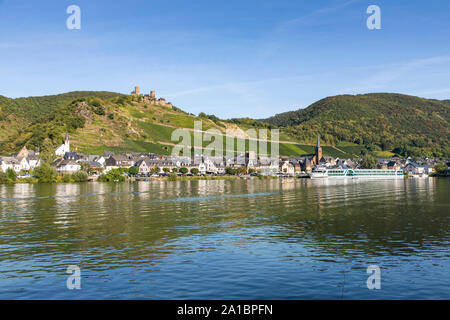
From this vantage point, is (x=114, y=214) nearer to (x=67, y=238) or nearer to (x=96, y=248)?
(x=67, y=238)

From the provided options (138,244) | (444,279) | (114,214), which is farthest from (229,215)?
(444,279)

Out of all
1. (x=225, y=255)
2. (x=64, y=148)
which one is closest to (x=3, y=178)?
(x=64, y=148)

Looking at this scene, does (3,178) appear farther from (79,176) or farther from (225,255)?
(225,255)

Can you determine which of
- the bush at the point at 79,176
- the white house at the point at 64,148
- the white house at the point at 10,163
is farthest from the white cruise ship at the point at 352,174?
the white house at the point at 10,163

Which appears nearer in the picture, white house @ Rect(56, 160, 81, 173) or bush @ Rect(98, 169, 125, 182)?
bush @ Rect(98, 169, 125, 182)

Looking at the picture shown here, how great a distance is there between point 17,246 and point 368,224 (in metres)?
27.2

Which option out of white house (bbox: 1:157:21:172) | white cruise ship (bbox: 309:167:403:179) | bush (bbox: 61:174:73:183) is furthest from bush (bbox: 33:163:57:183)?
white cruise ship (bbox: 309:167:403:179)

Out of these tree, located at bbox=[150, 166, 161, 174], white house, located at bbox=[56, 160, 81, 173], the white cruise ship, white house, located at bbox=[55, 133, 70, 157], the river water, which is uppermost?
white house, located at bbox=[55, 133, 70, 157]

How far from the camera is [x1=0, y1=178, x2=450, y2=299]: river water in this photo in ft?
57.7

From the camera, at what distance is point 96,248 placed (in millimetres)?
A: 25969

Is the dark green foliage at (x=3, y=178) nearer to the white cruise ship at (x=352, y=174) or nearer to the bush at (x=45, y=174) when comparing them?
the bush at (x=45, y=174)

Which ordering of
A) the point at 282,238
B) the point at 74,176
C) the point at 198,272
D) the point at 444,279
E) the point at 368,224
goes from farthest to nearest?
the point at 74,176, the point at 368,224, the point at 282,238, the point at 198,272, the point at 444,279

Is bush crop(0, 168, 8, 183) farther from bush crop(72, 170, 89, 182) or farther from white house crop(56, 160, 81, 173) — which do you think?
white house crop(56, 160, 81, 173)
